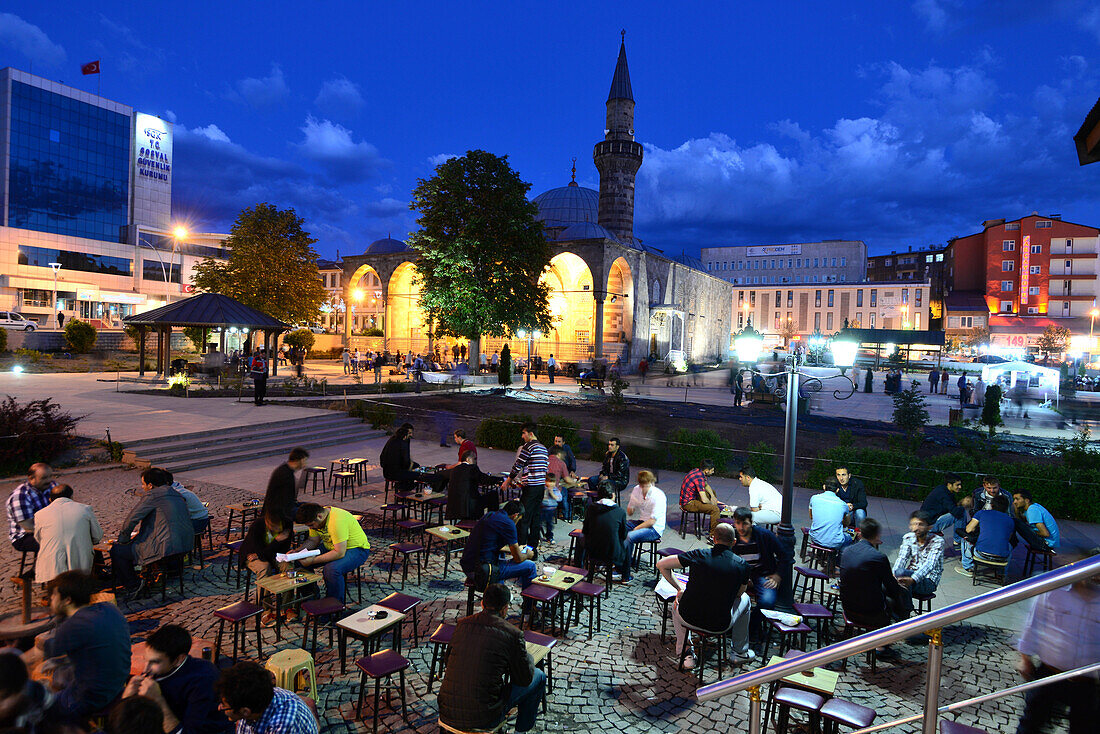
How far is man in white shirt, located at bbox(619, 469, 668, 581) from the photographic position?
792 centimetres

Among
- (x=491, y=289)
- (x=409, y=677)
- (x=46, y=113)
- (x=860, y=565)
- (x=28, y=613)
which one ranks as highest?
(x=46, y=113)

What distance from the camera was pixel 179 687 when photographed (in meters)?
3.64

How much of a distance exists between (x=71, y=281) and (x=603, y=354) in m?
55.0

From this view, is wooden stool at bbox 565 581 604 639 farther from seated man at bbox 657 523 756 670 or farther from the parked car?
the parked car

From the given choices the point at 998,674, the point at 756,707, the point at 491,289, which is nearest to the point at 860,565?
the point at 998,674

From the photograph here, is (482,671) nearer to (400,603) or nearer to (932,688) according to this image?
(400,603)

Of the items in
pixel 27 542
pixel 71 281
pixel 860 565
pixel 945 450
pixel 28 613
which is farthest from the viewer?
pixel 71 281

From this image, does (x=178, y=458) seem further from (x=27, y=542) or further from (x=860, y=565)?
(x=860, y=565)

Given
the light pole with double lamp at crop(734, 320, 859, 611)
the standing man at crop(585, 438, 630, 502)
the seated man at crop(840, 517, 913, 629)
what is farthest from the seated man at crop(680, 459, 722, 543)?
the seated man at crop(840, 517, 913, 629)

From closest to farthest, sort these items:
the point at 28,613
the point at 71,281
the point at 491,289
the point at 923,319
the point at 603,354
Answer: the point at 28,613
the point at 491,289
the point at 603,354
the point at 71,281
the point at 923,319

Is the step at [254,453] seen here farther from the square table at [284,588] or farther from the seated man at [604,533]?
the seated man at [604,533]

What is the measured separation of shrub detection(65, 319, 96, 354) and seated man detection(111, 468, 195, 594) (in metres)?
37.0

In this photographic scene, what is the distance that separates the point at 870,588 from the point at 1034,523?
13.6ft

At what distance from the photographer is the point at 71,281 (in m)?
57.6
